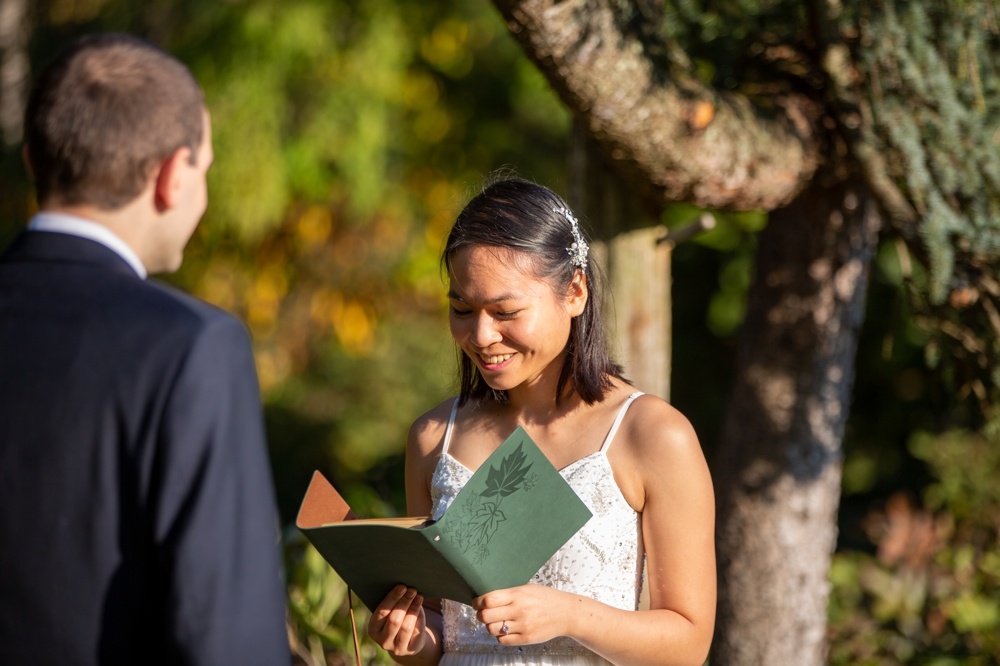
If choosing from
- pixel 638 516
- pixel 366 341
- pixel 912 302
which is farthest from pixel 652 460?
pixel 366 341

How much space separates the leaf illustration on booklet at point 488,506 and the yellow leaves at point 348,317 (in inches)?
229

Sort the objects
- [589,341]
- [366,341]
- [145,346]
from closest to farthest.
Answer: [145,346] → [589,341] → [366,341]

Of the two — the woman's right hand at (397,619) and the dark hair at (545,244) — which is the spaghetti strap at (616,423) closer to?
the dark hair at (545,244)

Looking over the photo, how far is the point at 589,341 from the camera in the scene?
2.53 m

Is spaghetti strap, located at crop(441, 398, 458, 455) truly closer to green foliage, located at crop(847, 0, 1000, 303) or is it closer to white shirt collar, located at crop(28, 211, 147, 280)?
white shirt collar, located at crop(28, 211, 147, 280)

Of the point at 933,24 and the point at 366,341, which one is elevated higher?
the point at 933,24

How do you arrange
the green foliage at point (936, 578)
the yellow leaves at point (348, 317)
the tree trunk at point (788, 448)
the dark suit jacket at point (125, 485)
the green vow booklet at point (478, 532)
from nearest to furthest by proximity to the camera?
1. the dark suit jacket at point (125, 485)
2. the green vow booklet at point (478, 532)
3. the tree trunk at point (788, 448)
4. the green foliage at point (936, 578)
5. the yellow leaves at point (348, 317)

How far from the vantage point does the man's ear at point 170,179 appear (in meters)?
1.61

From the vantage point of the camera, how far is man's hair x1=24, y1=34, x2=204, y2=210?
61.6 inches

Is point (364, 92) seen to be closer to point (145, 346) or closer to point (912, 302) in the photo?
point (912, 302)

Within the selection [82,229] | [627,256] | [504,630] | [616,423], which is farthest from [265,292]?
[82,229]

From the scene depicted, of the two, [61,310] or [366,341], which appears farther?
[366,341]

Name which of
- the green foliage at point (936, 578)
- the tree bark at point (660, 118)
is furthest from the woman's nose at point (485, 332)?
the green foliage at point (936, 578)

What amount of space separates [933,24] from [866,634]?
301 centimetres
